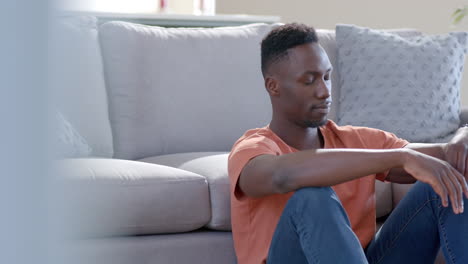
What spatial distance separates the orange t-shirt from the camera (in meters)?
1.42

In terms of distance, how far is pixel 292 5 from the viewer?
4.59 m

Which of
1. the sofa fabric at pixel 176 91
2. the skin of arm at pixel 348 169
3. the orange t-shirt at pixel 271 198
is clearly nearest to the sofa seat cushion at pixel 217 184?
the orange t-shirt at pixel 271 198

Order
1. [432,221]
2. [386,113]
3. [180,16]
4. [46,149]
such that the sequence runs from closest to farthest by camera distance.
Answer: [46,149] → [432,221] → [386,113] → [180,16]

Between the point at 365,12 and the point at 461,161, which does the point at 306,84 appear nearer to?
the point at 461,161

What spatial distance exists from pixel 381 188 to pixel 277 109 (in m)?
0.48

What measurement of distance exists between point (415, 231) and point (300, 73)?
1.32 ft

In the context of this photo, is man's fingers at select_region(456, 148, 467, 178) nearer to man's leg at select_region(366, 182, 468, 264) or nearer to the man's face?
man's leg at select_region(366, 182, 468, 264)

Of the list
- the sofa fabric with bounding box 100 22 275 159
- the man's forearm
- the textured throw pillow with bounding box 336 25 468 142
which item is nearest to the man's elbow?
the man's forearm

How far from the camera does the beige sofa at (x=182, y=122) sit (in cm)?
167

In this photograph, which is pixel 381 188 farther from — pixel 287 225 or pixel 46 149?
pixel 46 149

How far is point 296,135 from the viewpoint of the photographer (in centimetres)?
154

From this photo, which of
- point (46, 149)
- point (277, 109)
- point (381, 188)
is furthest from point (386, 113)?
point (46, 149)

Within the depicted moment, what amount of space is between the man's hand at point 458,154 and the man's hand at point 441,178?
0.14 meters

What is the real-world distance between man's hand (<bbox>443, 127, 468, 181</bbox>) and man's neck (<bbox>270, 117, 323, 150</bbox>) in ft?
0.91
